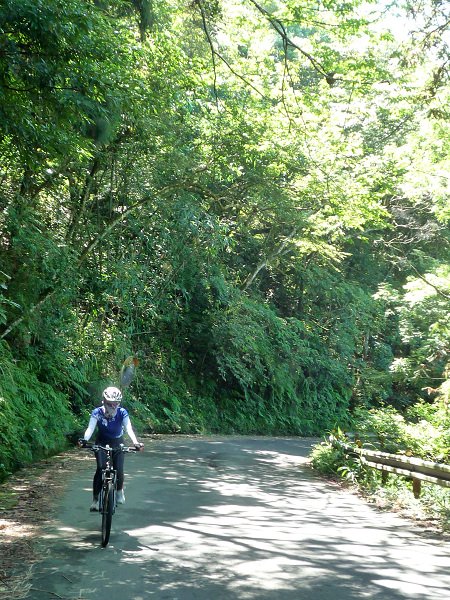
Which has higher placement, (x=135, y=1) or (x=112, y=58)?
(x=135, y=1)

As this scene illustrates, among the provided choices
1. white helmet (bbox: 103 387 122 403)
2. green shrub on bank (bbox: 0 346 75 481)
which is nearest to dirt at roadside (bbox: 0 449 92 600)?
green shrub on bank (bbox: 0 346 75 481)

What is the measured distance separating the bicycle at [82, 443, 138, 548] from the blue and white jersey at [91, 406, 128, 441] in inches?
5.9

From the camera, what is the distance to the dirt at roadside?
707 centimetres

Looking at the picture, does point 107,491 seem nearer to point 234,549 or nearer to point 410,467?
point 234,549

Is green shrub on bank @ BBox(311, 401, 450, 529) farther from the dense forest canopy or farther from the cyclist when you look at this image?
the cyclist

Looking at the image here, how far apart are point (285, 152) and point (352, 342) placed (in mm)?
16713

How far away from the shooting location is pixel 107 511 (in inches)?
331

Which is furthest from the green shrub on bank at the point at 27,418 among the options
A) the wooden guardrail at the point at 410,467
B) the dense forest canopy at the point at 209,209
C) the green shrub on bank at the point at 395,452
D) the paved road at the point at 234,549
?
the wooden guardrail at the point at 410,467

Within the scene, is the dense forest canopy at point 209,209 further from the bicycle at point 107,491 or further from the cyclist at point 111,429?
the bicycle at point 107,491

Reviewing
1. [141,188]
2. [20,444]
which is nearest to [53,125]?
[20,444]

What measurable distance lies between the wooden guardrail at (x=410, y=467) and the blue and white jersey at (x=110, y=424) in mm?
4835

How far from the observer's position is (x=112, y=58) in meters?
11.3

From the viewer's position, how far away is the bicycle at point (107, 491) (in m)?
8.31

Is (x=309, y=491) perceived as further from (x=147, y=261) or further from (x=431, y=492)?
(x=147, y=261)
